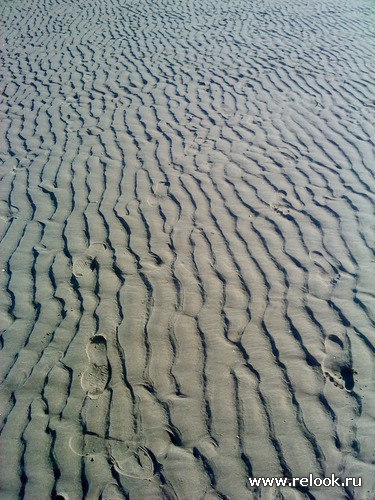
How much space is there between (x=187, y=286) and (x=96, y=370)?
110cm

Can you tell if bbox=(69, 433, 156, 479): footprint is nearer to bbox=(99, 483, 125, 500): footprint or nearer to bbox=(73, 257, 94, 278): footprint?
bbox=(99, 483, 125, 500): footprint

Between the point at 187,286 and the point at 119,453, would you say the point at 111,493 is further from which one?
the point at 187,286

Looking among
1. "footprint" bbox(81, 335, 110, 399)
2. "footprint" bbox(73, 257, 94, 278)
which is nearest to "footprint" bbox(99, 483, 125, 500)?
"footprint" bbox(81, 335, 110, 399)

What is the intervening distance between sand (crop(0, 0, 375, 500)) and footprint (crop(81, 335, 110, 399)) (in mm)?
12

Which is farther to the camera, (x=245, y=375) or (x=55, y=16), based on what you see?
(x=55, y=16)

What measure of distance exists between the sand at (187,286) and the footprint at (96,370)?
1 cm

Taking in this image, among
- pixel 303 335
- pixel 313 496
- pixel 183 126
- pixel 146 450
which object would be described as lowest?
pixel 146 450

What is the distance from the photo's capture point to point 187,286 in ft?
12.5

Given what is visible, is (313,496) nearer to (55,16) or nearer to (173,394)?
(173,394)

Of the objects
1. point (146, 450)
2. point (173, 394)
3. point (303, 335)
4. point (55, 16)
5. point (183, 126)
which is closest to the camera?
point (146, 450)

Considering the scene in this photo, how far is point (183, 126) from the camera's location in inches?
253

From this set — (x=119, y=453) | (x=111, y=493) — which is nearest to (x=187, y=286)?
(x=119, y=453)

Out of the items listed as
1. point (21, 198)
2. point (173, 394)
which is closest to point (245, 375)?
point (173, 394)

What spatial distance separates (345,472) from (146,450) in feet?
4.17
